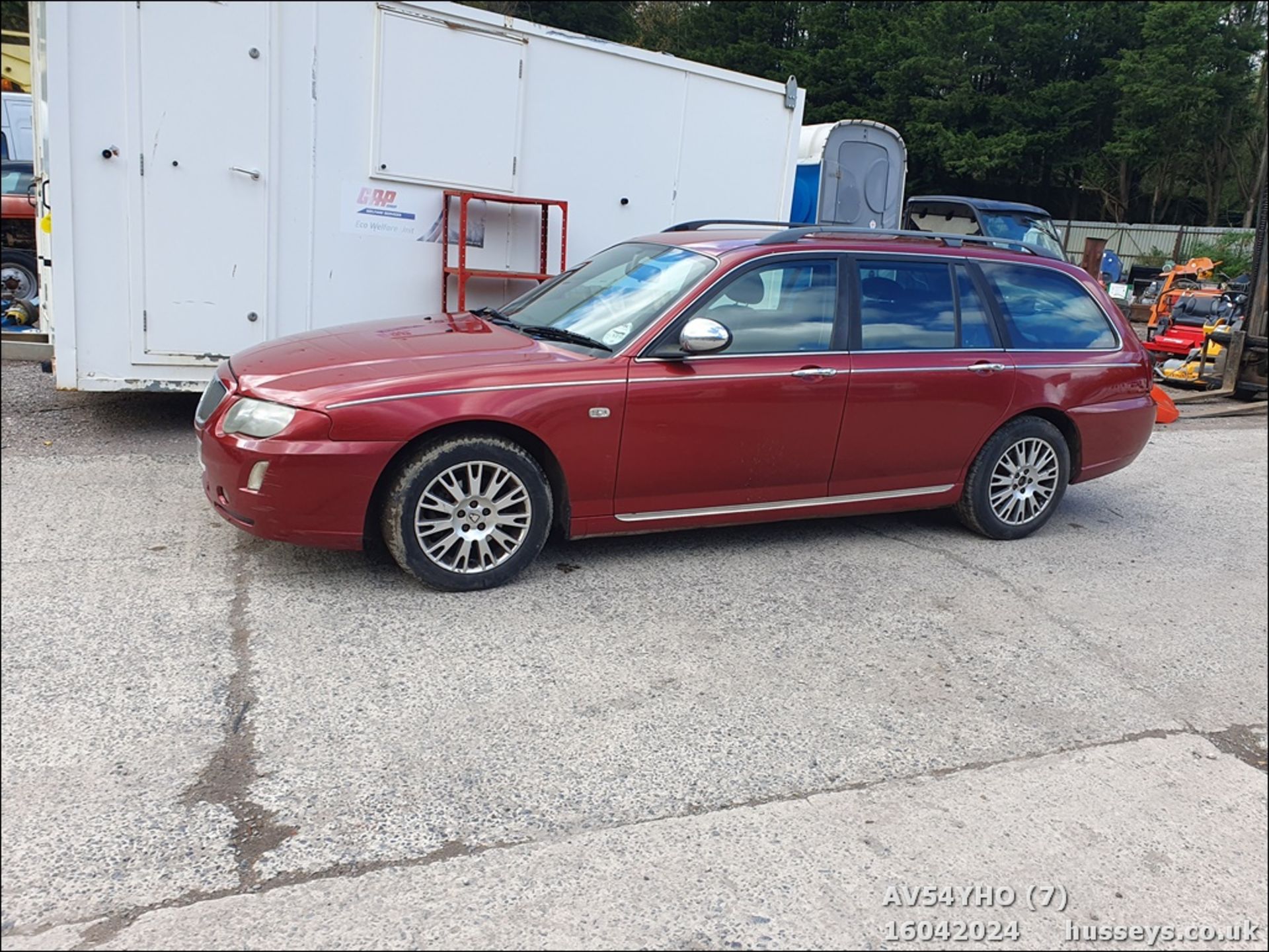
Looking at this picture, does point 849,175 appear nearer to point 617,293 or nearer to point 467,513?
point 617,293

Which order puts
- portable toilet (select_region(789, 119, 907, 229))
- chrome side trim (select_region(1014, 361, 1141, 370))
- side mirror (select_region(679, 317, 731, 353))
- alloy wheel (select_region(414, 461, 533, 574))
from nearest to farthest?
alloy wheel (select_region(414, 461, 533, 574)) → side mirror (select_region(679, 317, 731, 353)) → chrome side trim (select_region(1014, 361, 1141, 370)) → portable toilet (select_region(789, 119, 907, 229))

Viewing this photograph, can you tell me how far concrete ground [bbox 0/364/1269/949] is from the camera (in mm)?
2617

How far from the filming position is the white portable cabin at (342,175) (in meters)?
6.21

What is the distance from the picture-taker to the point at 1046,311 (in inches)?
238

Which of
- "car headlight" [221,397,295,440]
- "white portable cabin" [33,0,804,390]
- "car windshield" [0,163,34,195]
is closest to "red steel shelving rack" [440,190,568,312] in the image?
"white portable cabin" [33,0,804,390]

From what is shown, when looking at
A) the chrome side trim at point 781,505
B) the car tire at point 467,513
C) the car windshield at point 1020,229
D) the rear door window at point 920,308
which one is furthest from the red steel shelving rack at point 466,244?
the car windshield at point 1020,229

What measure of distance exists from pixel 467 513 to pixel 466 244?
142 inches

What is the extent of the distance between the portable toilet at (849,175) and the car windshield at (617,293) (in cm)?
867

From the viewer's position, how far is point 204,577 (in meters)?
4.48

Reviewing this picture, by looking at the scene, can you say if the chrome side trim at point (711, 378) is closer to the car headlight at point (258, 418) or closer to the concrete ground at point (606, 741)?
the concrete ground at point (606, 741)

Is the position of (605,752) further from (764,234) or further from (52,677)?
(764,234)

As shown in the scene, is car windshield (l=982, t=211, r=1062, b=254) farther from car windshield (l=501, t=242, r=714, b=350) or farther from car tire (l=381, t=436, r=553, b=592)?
car tire (l=381, t=436, r=553, b=592)

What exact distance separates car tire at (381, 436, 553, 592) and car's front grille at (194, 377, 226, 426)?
87 centimetres

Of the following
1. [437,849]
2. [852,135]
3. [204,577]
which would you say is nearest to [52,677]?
[204,577]
